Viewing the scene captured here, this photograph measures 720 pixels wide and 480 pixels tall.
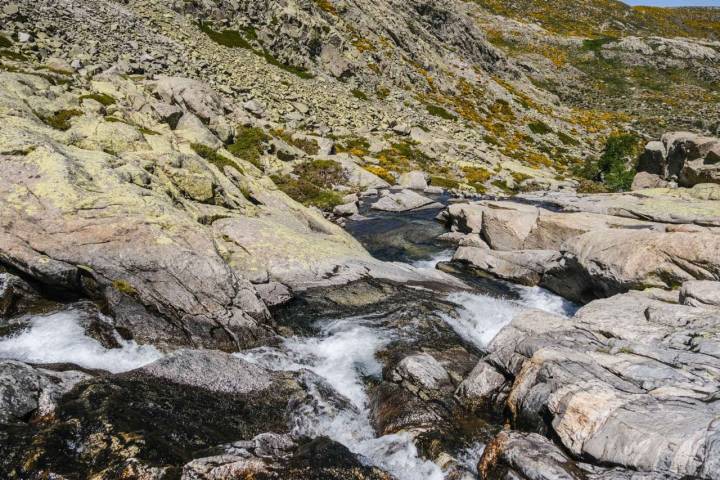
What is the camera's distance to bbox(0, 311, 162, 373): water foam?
10992 millimetres

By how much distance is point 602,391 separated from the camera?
901 centimetres

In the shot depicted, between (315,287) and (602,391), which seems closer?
(602,391)

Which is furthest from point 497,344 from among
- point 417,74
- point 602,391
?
point 417,74

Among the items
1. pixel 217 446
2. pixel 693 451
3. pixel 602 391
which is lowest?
pixel 217 446

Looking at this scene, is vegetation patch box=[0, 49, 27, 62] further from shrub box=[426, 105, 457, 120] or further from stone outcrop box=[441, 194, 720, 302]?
shrub box=[426, 105, 457, 120]

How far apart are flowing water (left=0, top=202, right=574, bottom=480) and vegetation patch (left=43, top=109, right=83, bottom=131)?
13.1 meters

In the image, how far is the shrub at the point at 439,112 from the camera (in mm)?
81062

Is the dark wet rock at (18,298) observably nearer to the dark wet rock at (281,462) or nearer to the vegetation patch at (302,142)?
the dark wet rock at (281,462)

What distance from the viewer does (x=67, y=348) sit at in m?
11.4

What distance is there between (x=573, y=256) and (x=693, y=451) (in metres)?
14.2

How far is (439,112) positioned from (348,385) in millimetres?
77109

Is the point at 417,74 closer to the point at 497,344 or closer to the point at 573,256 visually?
the point at 573,256

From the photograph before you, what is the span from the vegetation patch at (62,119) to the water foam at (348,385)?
16699 mm

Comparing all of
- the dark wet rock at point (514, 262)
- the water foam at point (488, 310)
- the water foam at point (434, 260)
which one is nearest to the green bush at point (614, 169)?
the water foam at point (434, 260)
